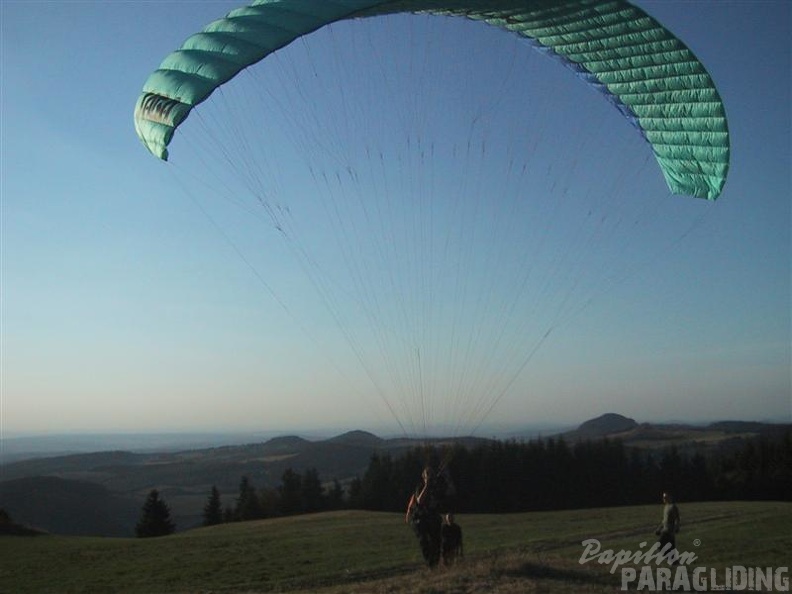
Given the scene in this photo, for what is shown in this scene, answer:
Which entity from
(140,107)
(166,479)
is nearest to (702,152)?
(140,107)

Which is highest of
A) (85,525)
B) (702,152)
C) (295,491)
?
Answer: (702,152)

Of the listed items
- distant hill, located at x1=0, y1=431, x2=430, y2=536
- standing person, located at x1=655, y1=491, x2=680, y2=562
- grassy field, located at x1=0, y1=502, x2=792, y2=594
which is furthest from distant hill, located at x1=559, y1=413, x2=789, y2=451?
standing person, located at x1=655, y1=491, x2=680, y2=562

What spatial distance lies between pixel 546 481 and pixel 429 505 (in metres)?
37.7

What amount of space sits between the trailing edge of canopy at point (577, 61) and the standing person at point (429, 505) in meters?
6.03

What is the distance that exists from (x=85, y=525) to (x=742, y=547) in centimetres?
6854

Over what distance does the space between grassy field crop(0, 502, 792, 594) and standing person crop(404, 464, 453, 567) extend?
1.91 ft

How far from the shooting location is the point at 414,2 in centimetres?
999

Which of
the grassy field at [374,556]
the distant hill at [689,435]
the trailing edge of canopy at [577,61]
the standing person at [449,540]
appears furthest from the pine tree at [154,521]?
the distant hill at [689,435]

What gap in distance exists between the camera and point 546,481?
46594 mm

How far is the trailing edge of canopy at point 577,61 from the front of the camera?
30.9ft

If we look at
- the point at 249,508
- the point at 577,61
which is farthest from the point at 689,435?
the point at 577,61

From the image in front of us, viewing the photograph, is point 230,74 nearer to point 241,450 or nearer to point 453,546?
point 453,546

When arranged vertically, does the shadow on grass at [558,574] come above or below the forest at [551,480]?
above

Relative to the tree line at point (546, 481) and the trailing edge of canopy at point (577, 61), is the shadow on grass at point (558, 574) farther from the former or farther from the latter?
the tree line at point (546, 481)
